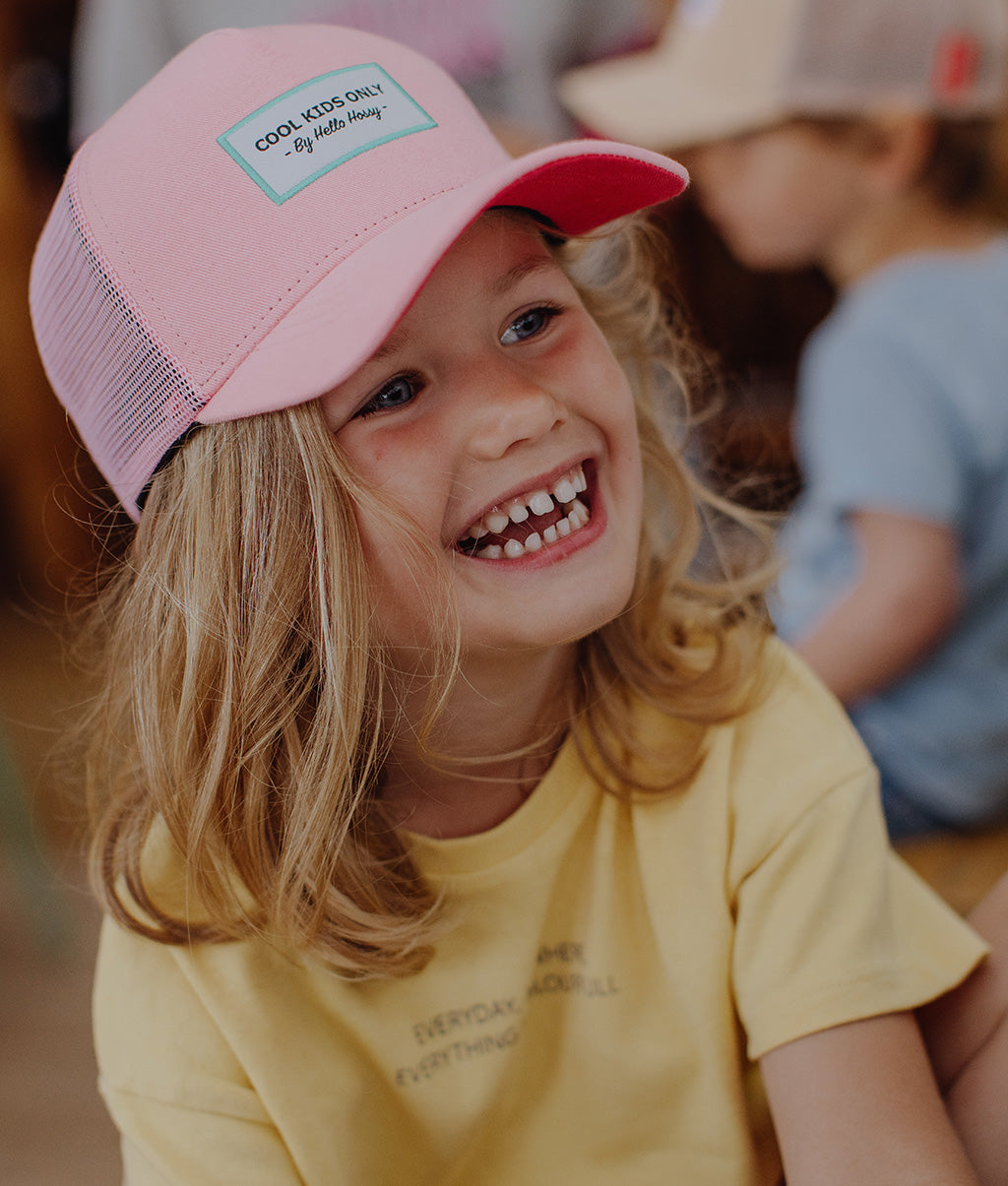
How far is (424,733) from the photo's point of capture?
2.46ft

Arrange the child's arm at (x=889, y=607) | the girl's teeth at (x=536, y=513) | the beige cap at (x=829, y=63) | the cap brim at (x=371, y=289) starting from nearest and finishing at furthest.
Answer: the cap brim at (x=371, y=289)
the girl's teeth at (x=536, y=513)
the child's arm at (x=889, y=607)
the beige cap at (x=829, y=63)

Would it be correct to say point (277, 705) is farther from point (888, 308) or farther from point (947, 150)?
point (947, 150)

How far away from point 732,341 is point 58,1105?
75.3 inches

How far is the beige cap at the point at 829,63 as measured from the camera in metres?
1.46

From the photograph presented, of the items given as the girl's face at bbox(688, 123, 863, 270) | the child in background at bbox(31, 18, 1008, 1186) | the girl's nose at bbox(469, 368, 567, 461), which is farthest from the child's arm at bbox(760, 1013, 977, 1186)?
the girl's face at bbox(688, 123, 863, 270)

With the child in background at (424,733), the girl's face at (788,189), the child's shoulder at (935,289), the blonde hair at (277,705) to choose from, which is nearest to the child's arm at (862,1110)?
the child in background at (424,733)

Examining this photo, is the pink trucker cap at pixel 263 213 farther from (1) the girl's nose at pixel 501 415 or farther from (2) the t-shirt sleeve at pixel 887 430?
(2) the t-shirt sleeve at pixel 887 430

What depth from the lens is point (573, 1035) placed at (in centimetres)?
82

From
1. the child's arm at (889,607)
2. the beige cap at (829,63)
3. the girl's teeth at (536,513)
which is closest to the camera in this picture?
the girl's teeth at (536,513)

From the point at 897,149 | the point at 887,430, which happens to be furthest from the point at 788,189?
the point at 887,430

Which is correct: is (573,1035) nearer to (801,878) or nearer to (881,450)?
(801,878)

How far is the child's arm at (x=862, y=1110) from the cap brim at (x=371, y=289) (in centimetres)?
49

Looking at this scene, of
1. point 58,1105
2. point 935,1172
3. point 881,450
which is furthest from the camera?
point 58,1105

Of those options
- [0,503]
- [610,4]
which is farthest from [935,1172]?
[0,503]
